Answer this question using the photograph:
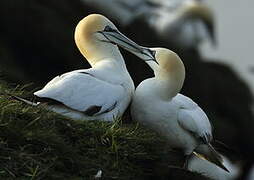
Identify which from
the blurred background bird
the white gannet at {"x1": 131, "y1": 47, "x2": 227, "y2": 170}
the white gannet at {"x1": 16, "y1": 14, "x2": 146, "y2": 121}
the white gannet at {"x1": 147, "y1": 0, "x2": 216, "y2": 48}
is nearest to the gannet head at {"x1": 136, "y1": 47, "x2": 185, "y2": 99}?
the white gannet at {"x1": 131, "y1": 47, "x2": 227, "y2": 170}

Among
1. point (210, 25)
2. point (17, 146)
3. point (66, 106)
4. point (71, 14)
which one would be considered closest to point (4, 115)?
point (17, 146)

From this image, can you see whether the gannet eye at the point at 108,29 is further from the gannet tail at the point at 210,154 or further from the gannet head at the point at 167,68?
the gannet tail at the point at 210,154

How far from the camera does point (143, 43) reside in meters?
23.2

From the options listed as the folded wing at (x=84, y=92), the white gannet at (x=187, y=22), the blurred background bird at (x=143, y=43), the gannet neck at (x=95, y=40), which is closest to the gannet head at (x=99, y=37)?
the gannet neck at (x=95, y=40)

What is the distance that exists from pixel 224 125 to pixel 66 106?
1567 cm

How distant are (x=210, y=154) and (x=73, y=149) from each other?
1721mm

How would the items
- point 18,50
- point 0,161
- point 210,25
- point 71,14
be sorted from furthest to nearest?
point 210,25
point 71,14
point 18,50
point 0,161

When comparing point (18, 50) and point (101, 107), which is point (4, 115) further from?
point (18, 50)

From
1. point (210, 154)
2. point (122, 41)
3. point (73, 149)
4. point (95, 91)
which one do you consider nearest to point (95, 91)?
point (95, 91)

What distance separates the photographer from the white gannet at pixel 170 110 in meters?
8.19

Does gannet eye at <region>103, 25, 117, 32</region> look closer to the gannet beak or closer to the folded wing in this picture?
the gannet beak

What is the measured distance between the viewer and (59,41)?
20.9m

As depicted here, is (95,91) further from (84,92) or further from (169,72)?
(169,72)

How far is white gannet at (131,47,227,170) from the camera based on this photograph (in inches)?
322
